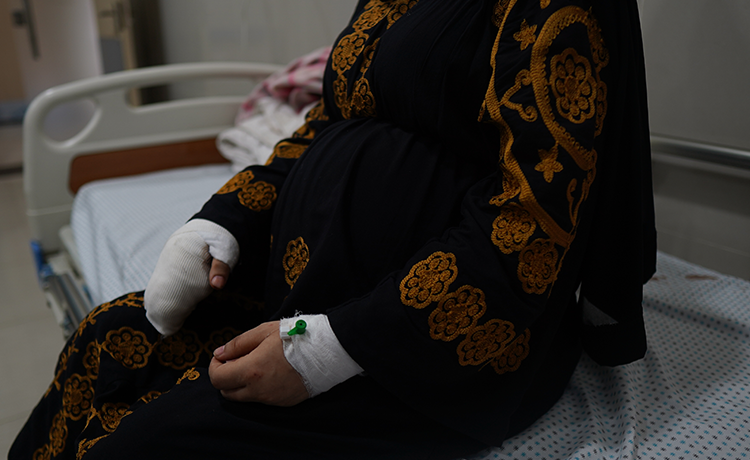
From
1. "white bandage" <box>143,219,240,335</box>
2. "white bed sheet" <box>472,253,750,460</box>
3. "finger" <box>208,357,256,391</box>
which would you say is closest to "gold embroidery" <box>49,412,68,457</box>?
"white bandage" <box>143,219,240,335</box>

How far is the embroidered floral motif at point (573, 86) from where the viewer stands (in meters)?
0.55

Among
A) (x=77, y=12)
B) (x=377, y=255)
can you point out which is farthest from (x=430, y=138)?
(x=77, y=12)

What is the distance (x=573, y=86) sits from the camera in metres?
0.56

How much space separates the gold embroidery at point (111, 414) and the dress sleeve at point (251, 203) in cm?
26

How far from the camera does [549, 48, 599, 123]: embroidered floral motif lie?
0.55 meters

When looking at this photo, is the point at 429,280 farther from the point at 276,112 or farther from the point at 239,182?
the point at 276,112

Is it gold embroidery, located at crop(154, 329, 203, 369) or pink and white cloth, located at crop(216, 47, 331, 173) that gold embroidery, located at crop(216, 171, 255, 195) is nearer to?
gold embroidery, located at crop(154, 329, 203, 369)

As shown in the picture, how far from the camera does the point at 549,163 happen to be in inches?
21.7

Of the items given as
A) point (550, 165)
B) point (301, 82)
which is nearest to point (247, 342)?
point (550, 165)

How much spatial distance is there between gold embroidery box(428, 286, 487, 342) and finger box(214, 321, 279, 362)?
0.59 ft

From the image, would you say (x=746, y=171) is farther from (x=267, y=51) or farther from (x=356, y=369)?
(x=267, y=51)

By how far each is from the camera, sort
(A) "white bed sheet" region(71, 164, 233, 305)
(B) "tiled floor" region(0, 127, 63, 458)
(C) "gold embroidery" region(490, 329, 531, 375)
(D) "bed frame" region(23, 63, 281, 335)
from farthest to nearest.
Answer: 1. (D) "bed frame" region(23, 63, 281, 335)
2. (B) "tiled floor" region(0, 127, 63, 458)
3. (A) "white bed sheet" region(71, 164, 233, 305)
4. (C) "gold embroidery" region(490, 329, 531, 375)

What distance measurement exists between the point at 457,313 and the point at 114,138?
5.15 feet

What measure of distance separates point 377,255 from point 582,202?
0.81 feet
